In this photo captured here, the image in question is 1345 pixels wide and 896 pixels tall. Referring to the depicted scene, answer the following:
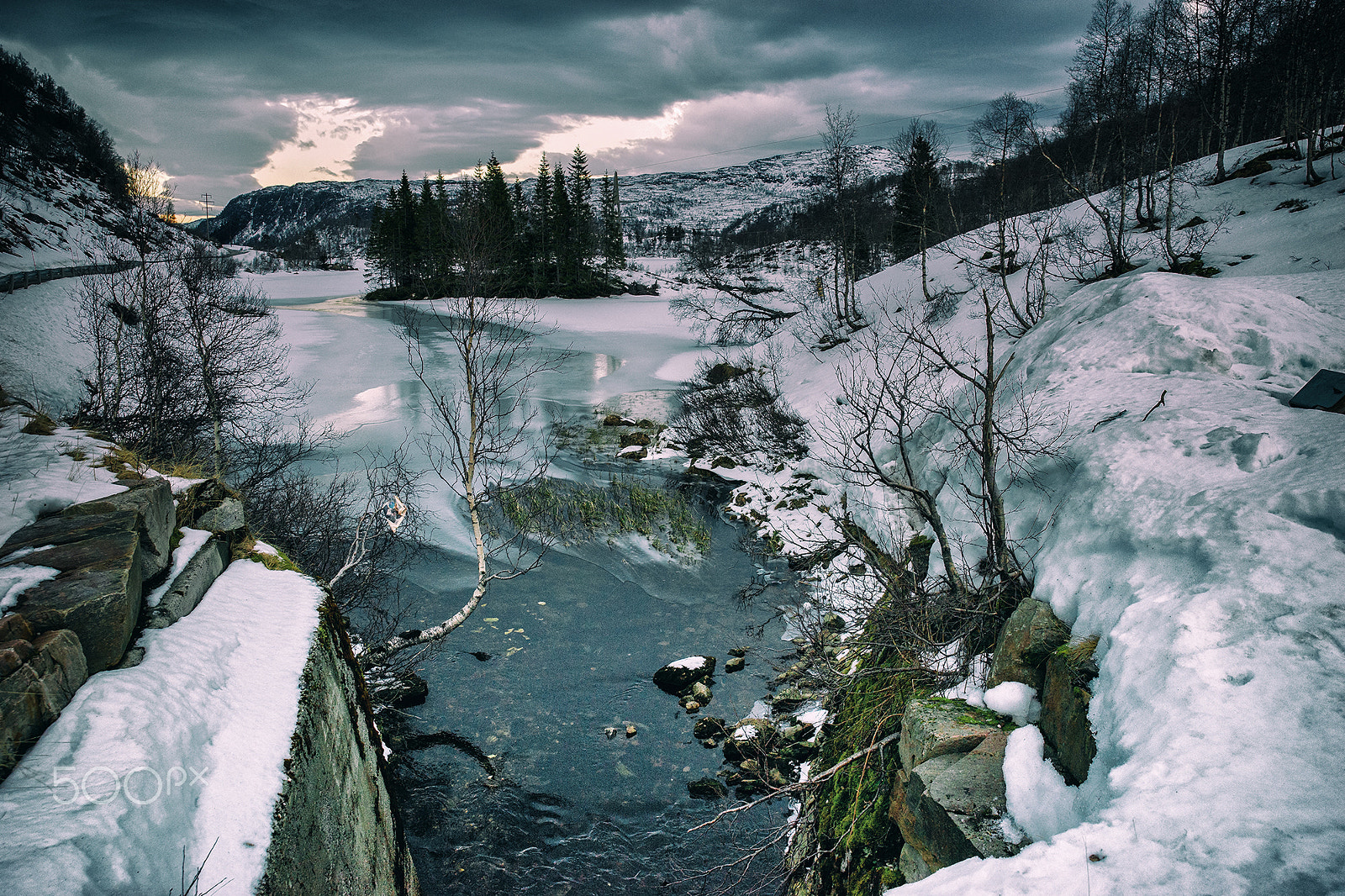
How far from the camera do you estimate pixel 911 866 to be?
4.66m

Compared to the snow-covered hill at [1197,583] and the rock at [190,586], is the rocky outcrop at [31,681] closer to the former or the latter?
the rock at [190,586]

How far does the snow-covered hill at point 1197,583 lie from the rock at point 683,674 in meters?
4.03

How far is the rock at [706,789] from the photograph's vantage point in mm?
7473

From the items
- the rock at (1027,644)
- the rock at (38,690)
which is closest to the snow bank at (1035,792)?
the rock at (1027,644)

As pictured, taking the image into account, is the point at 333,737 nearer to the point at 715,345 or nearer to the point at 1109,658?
the point at 1109,658

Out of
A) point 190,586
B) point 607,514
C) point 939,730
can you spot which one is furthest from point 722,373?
point 190,586

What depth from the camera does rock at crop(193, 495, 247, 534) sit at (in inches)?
216

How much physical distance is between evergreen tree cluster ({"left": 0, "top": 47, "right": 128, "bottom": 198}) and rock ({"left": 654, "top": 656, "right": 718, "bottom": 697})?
141 feet

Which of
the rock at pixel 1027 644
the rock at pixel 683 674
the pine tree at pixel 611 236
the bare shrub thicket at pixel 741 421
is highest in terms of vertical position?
the pine tree at pixel 611 236

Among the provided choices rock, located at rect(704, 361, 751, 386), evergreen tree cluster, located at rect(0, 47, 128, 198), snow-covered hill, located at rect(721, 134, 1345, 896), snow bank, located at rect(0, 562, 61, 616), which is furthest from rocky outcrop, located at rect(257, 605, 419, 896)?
evergreen tree cluster, located at rect(0, 47, 128, 198)

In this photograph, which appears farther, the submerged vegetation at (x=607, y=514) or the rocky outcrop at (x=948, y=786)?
the submerged vegetation at (x=607, y=514)

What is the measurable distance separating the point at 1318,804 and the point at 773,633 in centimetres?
810

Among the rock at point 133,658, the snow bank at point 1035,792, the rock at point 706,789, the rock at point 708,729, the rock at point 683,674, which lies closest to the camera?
the rock at point 133,658

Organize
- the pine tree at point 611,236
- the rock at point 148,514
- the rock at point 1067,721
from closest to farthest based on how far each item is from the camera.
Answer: the rock at point 1067,721
the rock at point 148,514
the pine tree at point 611,236
